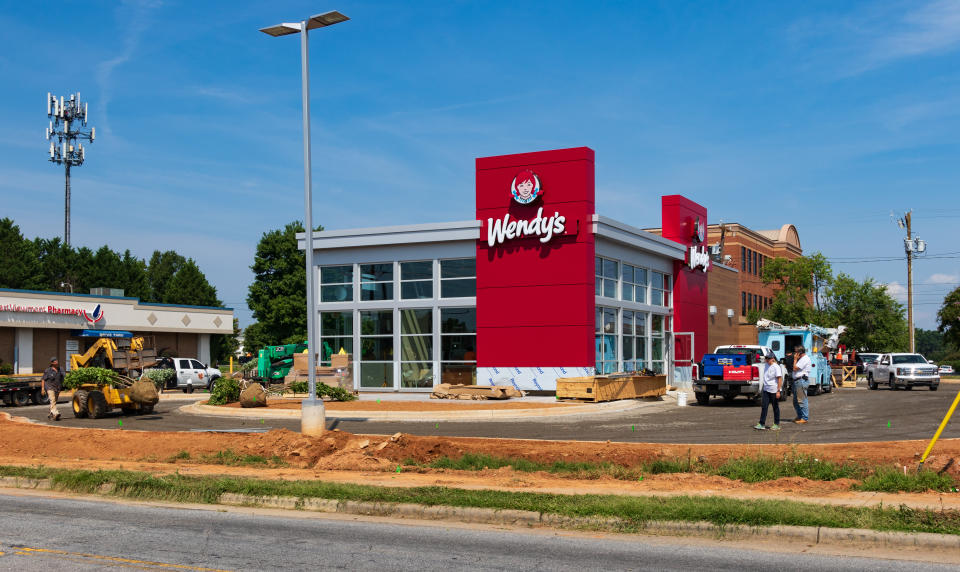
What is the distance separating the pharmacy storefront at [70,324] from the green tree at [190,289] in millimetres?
24246

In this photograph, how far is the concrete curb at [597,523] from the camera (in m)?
8.90

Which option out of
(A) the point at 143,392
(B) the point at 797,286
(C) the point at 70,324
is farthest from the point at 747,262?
(A) the point at 143,392

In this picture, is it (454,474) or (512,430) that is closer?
(454,474)

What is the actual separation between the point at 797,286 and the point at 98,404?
55.9 m

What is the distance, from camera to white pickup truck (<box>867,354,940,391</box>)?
133 feet

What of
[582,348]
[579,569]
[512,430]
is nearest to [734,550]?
[579,569]

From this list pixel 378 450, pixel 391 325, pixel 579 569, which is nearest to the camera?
pixel 579 569

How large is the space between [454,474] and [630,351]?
81.0ft

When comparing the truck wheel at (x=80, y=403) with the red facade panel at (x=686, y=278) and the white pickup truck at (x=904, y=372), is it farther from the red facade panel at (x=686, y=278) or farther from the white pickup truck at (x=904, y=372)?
the white pickup truck at (x=904, y=372)

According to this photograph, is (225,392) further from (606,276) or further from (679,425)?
(679,425)

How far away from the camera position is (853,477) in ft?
39.5

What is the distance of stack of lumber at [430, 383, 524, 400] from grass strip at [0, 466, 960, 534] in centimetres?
1856

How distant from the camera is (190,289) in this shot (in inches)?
3319

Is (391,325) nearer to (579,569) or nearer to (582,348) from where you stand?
(582,348)
